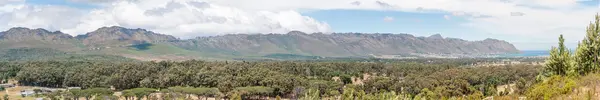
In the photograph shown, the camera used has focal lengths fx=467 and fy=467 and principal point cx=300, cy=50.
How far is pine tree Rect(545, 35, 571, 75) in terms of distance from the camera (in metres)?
32.8

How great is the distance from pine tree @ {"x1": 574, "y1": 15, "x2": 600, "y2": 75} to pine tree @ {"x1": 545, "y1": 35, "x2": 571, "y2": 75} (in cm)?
74

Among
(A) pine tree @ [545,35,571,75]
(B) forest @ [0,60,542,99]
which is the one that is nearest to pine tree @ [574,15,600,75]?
(A) pine tree @ [545,35,571,75]

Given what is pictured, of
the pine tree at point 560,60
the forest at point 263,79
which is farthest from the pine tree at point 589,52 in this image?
the forest at point 263,79

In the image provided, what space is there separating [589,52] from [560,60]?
2195 mm

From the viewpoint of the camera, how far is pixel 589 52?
3152 cm

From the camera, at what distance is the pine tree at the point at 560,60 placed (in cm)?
3275

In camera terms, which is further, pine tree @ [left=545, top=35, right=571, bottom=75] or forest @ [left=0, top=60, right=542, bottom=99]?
forest @ [left=0, top=60, right=542, bottom=99]

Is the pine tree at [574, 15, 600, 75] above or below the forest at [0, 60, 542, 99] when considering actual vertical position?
above

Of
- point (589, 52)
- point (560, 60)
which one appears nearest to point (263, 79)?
point (560, 60)

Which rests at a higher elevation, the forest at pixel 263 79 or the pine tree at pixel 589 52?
the pine tree at pixel 589 52

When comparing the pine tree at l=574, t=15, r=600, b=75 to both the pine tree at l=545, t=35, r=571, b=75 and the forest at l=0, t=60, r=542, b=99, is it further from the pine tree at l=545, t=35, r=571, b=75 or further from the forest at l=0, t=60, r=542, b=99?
the forest at l=0, t=60, r=542, b=99

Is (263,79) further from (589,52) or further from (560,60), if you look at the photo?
(589,52)

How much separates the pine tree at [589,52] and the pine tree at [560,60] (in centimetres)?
74

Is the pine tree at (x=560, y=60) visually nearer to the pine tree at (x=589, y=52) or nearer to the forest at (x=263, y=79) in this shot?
the pine tree at (x=589, y=52)
